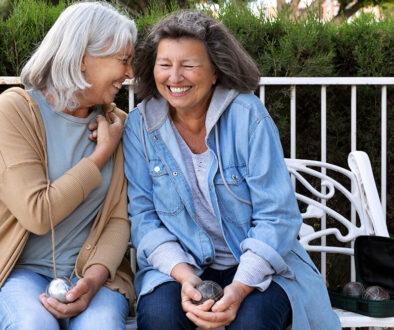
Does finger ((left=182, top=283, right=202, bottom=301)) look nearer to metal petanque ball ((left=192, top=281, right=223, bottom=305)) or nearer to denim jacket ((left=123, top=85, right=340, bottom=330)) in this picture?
metal petanque ball ((left=192, top=281, right=223, bottom=305))

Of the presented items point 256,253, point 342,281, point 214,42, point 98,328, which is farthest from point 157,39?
point 342,281

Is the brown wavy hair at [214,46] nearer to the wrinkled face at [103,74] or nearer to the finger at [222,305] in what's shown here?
the wrinkled face at [103,74]

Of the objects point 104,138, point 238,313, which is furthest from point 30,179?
point 238,313

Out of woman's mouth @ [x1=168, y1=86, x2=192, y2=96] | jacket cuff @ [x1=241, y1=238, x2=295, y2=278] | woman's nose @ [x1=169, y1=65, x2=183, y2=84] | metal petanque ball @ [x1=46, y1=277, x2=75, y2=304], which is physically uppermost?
woman's nose @ [x1=169, y1=65, x2=183, y2=84]

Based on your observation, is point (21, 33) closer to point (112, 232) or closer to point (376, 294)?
point (112, 232)

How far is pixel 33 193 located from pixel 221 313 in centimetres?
87

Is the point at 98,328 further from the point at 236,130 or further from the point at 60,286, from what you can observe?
the point at 236,130

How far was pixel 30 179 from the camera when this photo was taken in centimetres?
254

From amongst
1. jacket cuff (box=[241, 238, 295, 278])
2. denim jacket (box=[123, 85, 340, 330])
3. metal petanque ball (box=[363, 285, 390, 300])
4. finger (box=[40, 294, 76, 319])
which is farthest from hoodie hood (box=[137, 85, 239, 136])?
metal petanque ball (box=[363, 285, 390, 300])

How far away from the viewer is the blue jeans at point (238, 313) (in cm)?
245

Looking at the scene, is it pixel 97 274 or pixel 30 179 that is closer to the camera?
pixel 30 179

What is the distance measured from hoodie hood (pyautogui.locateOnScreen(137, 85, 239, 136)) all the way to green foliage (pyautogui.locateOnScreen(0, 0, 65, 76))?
0.85 metres

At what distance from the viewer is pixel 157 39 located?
288 cm

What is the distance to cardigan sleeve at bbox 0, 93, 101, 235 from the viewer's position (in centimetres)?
252
